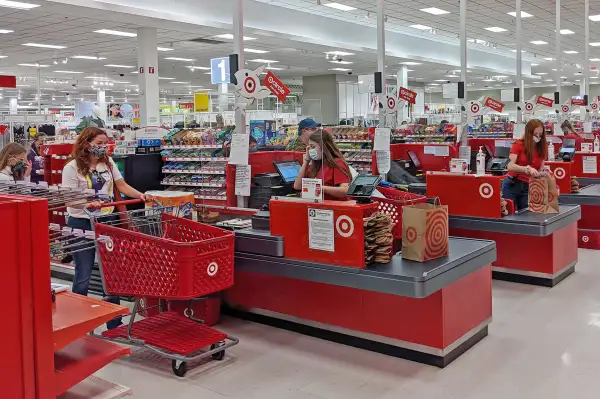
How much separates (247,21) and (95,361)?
39.2 ft

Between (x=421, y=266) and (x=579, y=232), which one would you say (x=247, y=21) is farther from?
(x=421, y=266)

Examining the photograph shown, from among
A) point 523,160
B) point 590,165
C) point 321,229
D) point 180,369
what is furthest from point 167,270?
point 590,165

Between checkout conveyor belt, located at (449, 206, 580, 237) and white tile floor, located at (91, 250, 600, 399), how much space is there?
0.94 meters

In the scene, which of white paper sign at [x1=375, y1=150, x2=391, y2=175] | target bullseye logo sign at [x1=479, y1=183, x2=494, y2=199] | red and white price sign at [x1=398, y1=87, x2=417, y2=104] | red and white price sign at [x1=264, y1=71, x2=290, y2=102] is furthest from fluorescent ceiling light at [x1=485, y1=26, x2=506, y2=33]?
red and white price sign at [x1=264, y1=71, x2=290, y2=102]

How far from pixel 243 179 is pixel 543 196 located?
2881 millimetres

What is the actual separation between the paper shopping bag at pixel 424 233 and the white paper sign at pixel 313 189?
55 cm

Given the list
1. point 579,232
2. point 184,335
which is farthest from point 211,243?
point 579,232

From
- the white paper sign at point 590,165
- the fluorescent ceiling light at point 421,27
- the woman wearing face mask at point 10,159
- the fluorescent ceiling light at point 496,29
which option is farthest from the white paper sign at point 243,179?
the fluorescent ceiling light at point 496,29

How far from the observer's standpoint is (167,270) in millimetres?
3621

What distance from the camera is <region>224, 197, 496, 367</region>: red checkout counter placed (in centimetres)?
380

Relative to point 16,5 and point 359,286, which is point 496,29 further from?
point 359,286

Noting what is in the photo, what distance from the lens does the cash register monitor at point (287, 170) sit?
562 centimetres

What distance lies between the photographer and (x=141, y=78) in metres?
13.5

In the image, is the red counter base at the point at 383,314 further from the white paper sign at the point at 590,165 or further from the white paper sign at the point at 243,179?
the white paper sign at the point at 590,165
